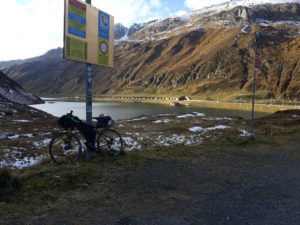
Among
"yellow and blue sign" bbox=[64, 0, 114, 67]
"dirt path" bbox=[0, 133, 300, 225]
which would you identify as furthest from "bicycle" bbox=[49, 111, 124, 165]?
"yellow and blue sign" bbox=[64, 0, 114, 67]

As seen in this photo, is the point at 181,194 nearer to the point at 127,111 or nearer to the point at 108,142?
the point at 108,142

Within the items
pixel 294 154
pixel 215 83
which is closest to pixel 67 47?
pixel 294 154

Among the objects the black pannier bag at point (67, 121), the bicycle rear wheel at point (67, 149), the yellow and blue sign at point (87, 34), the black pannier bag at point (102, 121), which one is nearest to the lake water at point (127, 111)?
the yellow and blue sign at point (87, 34)

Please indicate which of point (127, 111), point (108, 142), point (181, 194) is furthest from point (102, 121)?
point (127, 111)

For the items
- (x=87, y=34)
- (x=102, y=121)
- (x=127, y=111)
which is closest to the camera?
(x=87, y=34)

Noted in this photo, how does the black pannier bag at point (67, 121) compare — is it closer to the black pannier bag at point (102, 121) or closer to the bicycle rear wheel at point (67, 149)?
the bicycle rear wheel at point (67, 149)

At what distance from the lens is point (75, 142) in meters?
12.3

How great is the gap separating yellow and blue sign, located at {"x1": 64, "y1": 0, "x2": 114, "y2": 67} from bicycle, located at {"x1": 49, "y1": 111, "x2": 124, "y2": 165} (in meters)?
1.79

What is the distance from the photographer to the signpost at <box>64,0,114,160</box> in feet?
36.3

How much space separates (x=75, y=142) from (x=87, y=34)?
10.6ft

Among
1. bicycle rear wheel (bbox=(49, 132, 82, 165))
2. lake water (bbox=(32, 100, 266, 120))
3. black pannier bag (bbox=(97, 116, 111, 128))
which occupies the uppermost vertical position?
black pannier bag (bbox=(97, 116, 111, 128))

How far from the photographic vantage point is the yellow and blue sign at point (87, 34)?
11055 mm

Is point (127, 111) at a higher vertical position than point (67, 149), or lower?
lower

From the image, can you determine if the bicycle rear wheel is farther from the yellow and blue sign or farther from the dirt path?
the yellow and blue sign
